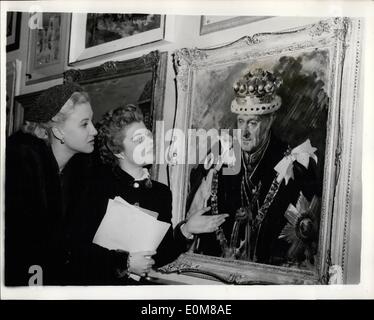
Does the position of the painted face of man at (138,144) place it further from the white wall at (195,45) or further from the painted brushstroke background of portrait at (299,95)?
the painted brushstroke background of portrait at (299,95)

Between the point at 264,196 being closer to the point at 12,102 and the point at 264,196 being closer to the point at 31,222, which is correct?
the point at 31,222

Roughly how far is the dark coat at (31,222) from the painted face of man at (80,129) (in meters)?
0.17

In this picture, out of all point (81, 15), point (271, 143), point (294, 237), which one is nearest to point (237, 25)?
point (271, 143)

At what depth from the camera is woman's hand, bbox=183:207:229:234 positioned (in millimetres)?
1860

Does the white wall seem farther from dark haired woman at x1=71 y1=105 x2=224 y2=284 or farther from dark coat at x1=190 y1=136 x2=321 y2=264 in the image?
dark coat at x1=190 y1=136 x2=321 y2=264

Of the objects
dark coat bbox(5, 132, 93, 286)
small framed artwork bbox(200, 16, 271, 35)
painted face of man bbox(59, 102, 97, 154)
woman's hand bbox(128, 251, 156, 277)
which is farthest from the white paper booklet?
small framed artwork bbox(200, 16, 271, 35)

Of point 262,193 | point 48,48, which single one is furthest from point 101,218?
point 48,48

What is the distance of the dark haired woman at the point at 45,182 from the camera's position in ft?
6.19

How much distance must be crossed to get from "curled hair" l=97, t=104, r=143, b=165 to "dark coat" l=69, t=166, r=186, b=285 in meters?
0.07

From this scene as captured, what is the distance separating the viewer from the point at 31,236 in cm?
189

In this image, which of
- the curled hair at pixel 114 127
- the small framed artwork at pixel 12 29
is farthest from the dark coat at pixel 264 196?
the small framed artwork at pixel 12 29

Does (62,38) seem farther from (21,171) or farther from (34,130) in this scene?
(21,171)

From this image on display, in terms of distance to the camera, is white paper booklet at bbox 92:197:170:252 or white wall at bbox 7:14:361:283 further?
white paper booklet at bbox 92:197:170:252

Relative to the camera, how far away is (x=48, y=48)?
198cm
